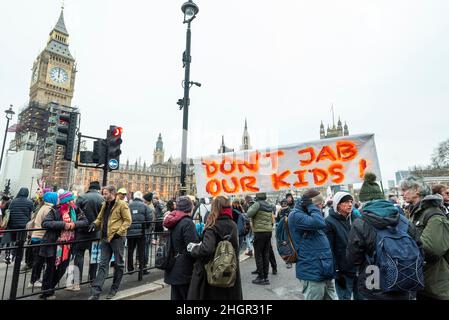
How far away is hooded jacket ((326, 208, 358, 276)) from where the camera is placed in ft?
12.7

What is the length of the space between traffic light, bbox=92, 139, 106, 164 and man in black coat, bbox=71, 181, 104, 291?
1.18 m

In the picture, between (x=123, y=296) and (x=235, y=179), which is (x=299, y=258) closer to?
(x=235, y=179)

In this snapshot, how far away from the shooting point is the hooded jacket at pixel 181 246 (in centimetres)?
362

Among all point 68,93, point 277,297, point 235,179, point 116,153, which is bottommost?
point 277,297

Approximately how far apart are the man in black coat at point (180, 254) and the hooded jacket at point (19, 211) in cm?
668

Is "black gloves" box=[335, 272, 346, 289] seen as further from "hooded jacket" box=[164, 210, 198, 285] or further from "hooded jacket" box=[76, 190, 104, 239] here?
"hooded jacket" box=[76, 190, 104, 239]

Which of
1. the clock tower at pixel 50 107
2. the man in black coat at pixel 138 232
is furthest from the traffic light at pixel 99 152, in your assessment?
the clock tower at pixel 50 107

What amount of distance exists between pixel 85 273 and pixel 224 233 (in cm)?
546

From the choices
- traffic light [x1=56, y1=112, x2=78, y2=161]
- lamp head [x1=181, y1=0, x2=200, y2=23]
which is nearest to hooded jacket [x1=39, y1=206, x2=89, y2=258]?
traffic light [x1=56, y1=112, x2=78, y2=161]

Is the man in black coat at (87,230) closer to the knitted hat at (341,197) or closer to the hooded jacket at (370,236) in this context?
the knitted hat at (341,197)

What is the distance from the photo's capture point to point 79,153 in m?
8.02

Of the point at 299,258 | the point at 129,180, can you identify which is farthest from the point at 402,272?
the point at 129,180

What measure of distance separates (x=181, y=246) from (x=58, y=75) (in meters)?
106

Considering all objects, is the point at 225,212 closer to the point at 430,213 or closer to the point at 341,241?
the point at 341,241
